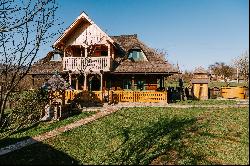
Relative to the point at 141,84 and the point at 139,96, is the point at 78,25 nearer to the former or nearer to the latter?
the point at 141,84

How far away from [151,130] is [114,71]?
12.5 meters

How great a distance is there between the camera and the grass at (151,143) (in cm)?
1288

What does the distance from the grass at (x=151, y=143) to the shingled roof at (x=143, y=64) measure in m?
8.79

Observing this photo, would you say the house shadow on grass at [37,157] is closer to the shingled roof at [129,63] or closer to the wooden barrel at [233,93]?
the shingled roof at [129,63]

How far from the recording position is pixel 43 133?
17.8 meters

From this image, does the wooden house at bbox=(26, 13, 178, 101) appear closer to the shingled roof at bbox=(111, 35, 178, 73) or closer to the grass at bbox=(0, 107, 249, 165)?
the shingled roof at bbox=(111, 35, 178, 73)

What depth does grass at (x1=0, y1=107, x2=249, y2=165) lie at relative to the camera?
12.9m

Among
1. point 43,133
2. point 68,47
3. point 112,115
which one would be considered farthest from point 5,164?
point 68,47

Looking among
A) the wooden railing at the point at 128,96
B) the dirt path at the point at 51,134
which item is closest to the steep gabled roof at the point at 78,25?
the wooden railing at the point at 128,96

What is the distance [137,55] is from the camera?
3023 centimetres

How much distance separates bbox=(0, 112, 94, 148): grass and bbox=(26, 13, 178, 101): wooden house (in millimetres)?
A: 6452

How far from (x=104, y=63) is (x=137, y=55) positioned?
398cm

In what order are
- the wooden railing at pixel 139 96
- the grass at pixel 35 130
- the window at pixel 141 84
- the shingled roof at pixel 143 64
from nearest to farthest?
the grass at pixel 35 130 < the wooden railing at pixel 139 96 < the shingled roof at pixel 143 64 < the window at pixel 141 84

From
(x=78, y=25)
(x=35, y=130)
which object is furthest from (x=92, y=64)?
(x=35, y=130)
